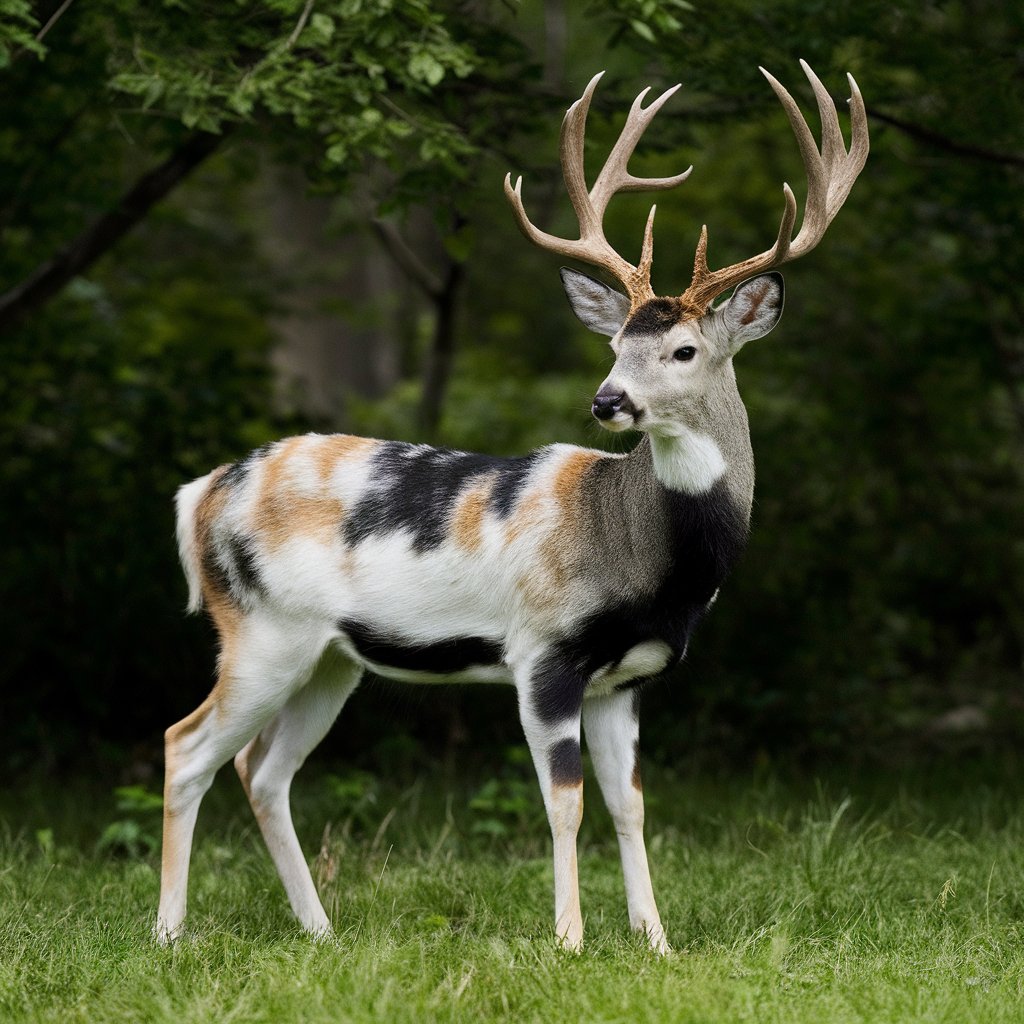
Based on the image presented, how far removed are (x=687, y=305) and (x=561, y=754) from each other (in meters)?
1.40

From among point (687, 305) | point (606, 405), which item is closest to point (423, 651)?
point (606, 405)

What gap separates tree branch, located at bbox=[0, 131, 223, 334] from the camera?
7.20 m

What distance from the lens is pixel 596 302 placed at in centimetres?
480

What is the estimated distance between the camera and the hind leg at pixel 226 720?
4.85 meters

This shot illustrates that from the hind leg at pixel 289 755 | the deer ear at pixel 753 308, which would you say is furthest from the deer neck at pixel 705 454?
the hind leg at pixel 289 755

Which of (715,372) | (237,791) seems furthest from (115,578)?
(715,372)

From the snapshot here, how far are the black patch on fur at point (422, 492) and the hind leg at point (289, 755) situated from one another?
55 cm

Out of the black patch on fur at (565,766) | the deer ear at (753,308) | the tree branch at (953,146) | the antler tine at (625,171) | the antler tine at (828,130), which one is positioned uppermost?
the antler tine at (828,130)

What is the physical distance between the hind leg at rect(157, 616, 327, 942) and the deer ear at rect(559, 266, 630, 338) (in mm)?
1339

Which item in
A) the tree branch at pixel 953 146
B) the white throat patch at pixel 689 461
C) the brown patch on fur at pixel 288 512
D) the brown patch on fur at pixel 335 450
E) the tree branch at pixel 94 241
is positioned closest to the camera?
the white throat patch at pixel 689 461

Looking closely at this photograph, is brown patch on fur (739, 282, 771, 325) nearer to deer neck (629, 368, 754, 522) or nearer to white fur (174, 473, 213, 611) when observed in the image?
deer neck (629, 368, 754, 522)

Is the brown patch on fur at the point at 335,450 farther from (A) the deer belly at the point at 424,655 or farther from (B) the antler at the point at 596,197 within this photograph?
(B) the antler at the point at 596,197

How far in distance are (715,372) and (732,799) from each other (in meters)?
3.00

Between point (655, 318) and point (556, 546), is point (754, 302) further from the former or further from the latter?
point (556, 546)
